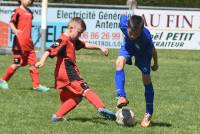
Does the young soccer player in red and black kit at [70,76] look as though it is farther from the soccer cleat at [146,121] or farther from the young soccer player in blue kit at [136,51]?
the soccer cleat at [146,121]

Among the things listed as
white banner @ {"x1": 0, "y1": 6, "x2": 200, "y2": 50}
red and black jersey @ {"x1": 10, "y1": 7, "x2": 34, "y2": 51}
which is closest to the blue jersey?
red and black jersey @ {"x1": 10, "y1": 7, "x2": 34, "y2": 51}

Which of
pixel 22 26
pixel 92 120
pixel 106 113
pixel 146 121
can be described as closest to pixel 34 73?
pixel 22 26

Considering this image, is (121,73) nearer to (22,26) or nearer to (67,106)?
(67,106)

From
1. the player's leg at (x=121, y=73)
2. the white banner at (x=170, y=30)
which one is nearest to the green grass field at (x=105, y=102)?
the player's leg at (x=121, y=73)

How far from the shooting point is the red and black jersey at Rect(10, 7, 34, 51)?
12.4 m

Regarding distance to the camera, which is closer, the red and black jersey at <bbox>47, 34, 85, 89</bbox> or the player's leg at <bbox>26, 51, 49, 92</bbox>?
the red and black jersey at <bbox>47, 34, 85, 89</bbox>

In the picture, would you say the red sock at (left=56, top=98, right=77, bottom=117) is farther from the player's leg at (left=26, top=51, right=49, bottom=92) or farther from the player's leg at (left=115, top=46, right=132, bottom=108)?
the player's leg at (left=26, top=51, right=49, bottom=92)

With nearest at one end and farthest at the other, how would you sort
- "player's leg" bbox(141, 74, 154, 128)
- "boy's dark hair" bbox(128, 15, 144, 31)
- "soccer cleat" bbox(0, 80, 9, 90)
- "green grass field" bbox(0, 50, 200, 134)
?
1. "boy's dark hair" bbox(128, 15, 144, 31)
2. "green grass field" bbox(0, 50, 200, 134)
3. "player's leg" bbox(141, 74, 154, 128)
4. "soccer cleat" bbox(0, 80, 9, 90)

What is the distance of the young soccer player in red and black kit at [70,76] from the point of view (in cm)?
884

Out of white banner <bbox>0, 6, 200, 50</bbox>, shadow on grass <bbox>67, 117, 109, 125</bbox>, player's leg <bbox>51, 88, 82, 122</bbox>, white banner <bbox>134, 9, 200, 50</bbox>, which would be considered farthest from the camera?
white banner <bbox>134, 9, 200, 50</bbox>

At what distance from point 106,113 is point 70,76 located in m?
0.66

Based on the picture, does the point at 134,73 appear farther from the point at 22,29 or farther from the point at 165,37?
the point at 165,37

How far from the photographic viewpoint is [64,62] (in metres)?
8.97

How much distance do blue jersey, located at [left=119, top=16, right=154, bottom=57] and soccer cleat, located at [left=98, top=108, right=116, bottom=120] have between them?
0.80 m
